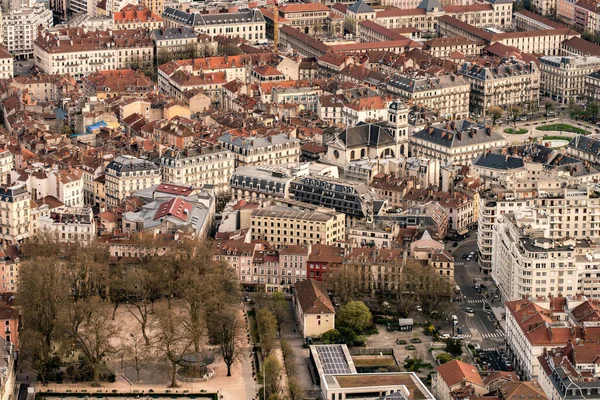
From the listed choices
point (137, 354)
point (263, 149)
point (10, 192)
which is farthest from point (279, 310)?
point (263, 149)

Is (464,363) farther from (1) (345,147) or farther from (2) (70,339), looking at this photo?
(1) (345,147)

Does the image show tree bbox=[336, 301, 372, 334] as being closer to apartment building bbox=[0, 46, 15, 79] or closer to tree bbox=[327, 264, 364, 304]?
tree bbox=[327, 264, 364, 304]

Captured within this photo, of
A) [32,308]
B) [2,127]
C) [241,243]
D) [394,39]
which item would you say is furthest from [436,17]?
[32,308]

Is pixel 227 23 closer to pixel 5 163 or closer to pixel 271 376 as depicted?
pixel 5 163

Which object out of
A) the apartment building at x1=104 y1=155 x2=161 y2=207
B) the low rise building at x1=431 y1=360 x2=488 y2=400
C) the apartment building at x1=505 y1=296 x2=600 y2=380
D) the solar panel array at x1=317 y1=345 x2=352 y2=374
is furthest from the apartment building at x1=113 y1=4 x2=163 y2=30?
the low rise building at x1=431 y1=360 x2=488 y2=400

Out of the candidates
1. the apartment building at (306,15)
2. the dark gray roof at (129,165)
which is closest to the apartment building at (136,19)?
the apartment building at (306,15)

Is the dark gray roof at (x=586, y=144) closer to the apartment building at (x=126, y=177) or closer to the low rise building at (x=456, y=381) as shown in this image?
the apartment building at (x=126, y=177)
